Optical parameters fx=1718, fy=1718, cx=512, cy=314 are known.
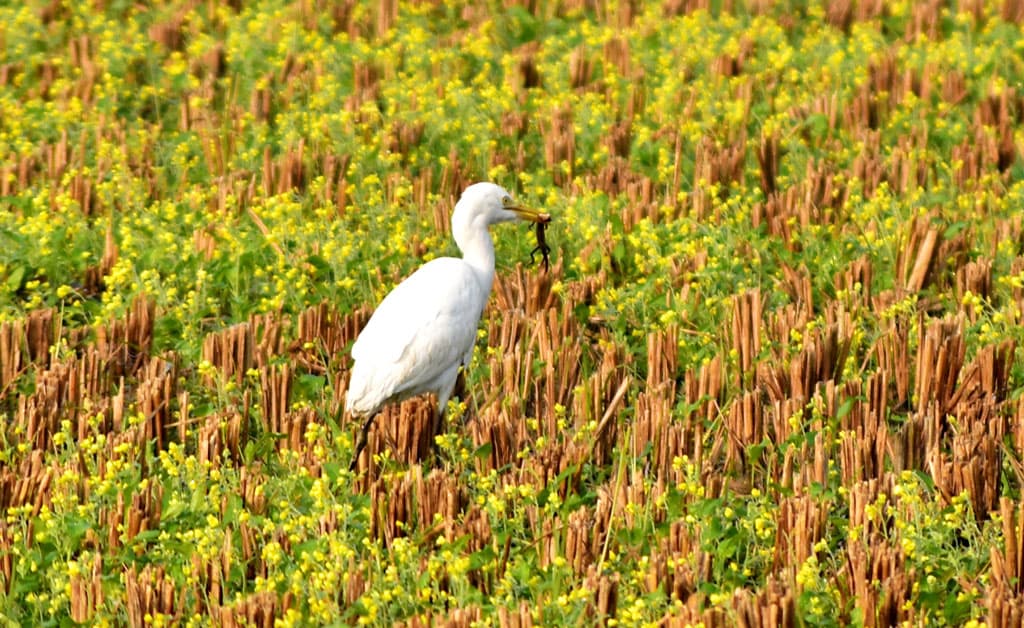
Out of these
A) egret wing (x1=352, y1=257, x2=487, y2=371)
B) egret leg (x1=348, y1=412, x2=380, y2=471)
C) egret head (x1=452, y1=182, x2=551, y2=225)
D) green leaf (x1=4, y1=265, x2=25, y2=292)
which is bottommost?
egret leg (x1=348, y1=412, x2=380, y2=471)

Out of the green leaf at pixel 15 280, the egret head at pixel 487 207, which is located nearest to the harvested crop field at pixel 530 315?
the green leaf at pixel 15 280

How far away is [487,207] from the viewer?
687 cm

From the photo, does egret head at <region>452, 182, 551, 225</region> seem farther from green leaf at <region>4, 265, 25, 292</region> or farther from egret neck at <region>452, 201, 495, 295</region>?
green leaf at <region>4, 265, 25, 292</region>

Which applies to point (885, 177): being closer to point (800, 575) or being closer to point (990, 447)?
point (990, 447)

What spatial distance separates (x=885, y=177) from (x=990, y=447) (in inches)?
150

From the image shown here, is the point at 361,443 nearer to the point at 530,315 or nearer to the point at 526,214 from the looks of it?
the point at 526,214

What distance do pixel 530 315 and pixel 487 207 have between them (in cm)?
74

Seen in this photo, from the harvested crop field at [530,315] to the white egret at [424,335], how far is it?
16 centimetres

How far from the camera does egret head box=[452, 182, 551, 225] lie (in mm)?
6836

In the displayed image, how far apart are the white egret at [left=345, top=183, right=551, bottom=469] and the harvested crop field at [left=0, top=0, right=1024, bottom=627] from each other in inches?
6.3

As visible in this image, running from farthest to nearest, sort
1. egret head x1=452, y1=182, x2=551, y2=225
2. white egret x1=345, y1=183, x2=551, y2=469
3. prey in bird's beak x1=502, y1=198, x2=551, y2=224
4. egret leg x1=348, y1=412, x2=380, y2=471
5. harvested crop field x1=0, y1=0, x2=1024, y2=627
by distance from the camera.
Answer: prey in bird's beak x1=502, y1=198, x2=551, y2=224 → egret head x1=452, y1=182, x2=551, y2=225 → white egret x1=345, y1=183, x2=551, y2=469 → egret leg x1=348, y1=412, x2=380, y2=471 → harvested crop field x1=0, y1=0, x2=1024, y2=627

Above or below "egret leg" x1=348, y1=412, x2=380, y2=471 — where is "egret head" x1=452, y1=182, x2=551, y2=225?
above

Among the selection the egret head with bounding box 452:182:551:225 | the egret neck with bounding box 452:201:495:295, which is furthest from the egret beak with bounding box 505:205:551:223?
the egret neck with bounding box 452:201:495:295

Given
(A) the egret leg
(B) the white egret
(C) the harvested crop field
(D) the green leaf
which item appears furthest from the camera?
(D) the green leaf
